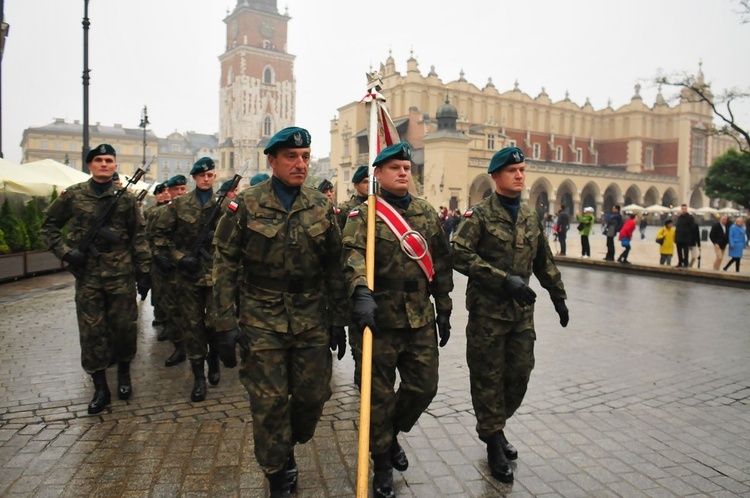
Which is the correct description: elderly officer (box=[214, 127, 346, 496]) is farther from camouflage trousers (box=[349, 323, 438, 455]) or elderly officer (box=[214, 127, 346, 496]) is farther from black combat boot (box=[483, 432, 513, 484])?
black combat boot (box=[483, 432, 513, 484])

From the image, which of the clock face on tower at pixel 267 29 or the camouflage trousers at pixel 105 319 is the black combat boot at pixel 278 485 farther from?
the clock face on tower at pixel 267 29

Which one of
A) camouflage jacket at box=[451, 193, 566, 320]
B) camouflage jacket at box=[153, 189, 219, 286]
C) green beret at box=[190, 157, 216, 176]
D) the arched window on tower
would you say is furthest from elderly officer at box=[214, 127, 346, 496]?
the arched window on tower

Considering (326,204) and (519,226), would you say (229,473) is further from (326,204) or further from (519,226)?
(519,226)

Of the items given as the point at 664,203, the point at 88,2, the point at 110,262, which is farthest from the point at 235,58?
the point at 110,262

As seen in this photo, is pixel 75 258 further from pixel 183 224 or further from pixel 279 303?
pixel 279 303

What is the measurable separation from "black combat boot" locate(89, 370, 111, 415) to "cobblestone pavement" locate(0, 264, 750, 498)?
0.10 m

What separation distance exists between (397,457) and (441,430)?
84 cm

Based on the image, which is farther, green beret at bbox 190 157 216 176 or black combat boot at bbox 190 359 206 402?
green beret at bbox 190 157 216 176

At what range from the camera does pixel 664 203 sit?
7175cm

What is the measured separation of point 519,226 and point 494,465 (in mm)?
1748

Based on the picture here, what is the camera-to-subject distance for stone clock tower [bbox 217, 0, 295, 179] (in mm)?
100375

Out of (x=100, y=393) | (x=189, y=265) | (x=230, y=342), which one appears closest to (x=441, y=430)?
(x=230, y=342)

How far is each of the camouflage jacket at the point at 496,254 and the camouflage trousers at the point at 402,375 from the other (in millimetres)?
522

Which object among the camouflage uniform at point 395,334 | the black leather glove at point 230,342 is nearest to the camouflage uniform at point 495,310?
the camouflage uniform at point 395,334
